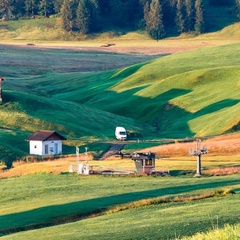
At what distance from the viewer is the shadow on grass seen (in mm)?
41062

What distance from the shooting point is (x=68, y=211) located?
43.3m

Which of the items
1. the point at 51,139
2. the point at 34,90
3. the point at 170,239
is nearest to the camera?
the point at 170,239

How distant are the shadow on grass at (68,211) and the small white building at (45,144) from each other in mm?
29111

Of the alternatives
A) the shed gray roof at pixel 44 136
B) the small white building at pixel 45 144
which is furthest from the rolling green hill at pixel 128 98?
the shed gray roof at pixel 44 136

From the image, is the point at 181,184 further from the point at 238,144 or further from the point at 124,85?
the point at 124,85

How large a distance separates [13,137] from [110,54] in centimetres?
11643

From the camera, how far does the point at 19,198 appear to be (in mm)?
49781

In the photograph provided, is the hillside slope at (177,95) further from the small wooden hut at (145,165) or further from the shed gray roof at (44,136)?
the small wooden hut at (145,165)

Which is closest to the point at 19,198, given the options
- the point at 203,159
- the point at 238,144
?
the point at 203,159

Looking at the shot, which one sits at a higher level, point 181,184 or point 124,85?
point 181,184

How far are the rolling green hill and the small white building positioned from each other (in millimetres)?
974

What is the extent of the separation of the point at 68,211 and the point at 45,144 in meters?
34.5

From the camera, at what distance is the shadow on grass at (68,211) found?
41062 mm

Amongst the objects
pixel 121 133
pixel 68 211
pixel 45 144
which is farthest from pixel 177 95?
pixel 68 211
